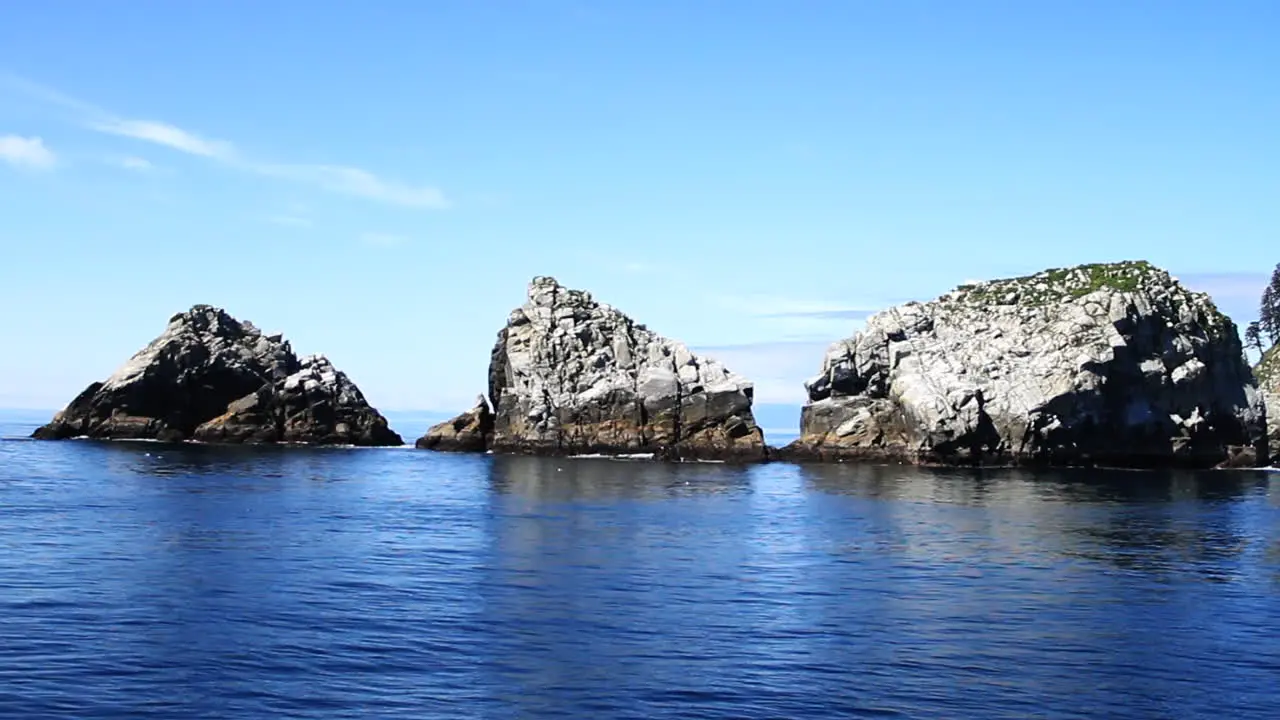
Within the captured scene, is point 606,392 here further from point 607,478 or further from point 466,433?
point 607,478

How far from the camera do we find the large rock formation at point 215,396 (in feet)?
550

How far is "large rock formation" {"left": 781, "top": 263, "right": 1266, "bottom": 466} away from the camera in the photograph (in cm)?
13975

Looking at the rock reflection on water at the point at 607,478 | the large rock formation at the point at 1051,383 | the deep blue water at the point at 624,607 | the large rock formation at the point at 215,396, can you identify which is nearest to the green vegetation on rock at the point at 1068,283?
the large rock formation at the point at 1051,383

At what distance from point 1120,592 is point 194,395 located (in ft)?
Result: 470

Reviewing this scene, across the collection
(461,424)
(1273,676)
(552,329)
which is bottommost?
(1273,676)

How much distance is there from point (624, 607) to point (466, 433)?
12793 centimetres

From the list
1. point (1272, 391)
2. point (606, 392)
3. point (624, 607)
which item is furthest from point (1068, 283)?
point (624, 607)

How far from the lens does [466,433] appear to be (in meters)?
171

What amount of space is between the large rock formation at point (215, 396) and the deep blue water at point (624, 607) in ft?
256

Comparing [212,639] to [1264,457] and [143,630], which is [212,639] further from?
[1264,457]

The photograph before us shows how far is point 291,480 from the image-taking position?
10594cm

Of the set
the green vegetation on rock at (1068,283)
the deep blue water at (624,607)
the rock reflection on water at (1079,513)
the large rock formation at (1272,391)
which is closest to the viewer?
the deep blue water at (624,607)

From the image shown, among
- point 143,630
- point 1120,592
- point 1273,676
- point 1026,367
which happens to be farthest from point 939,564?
point 1026,367

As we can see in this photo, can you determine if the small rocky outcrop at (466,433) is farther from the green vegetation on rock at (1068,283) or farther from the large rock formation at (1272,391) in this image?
the large rock formation at (1272,391)
